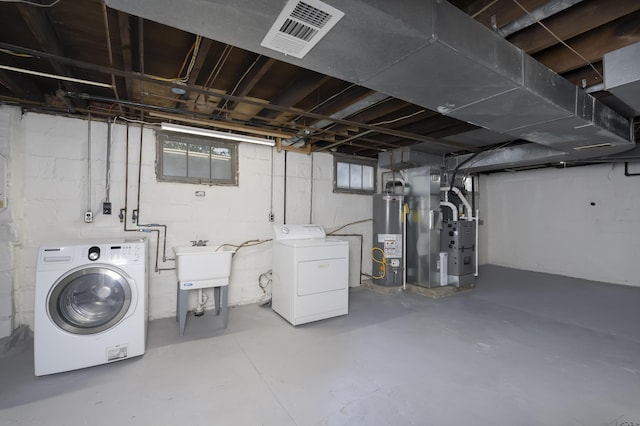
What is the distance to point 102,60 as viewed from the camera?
2.30 meters

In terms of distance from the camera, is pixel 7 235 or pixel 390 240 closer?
pixel 7 235

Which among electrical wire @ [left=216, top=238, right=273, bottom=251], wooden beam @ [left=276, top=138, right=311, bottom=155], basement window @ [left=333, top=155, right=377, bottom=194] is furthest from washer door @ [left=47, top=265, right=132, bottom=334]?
basement window @ [left=333, top=155, right=377, bottom=194]

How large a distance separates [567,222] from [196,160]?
23.7ft

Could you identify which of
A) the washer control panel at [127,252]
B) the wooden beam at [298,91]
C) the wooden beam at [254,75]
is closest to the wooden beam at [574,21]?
the wooden beam at [298,91]

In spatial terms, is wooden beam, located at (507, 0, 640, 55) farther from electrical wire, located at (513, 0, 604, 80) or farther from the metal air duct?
the metal air duct

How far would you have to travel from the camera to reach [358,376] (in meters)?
2.26

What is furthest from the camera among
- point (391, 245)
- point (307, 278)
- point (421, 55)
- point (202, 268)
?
point (391, 245)

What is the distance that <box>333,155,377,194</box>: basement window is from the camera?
16.2 ft

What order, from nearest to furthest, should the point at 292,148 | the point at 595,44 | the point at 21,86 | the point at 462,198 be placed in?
the point at 595,44 < the point at 21,86 < the point at 292,148 < the point at 462,198

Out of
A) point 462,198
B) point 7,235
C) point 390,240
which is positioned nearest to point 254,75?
point 7,235

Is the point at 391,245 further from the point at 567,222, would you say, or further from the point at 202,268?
the point at 567,222

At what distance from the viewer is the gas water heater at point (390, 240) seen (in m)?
4.73

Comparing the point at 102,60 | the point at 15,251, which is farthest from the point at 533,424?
the point at 15,251

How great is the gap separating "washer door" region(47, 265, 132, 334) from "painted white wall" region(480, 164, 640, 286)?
25.1ft
